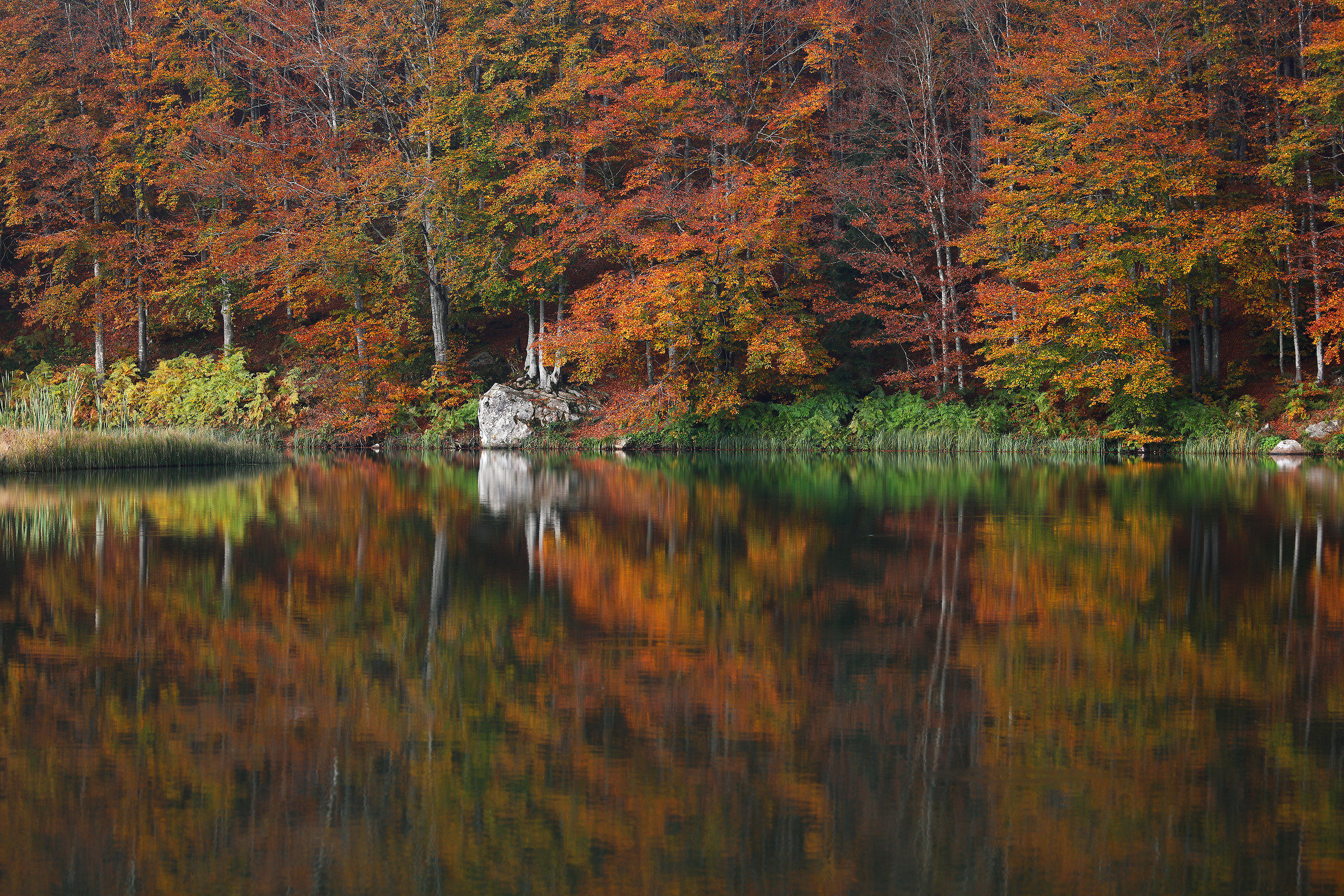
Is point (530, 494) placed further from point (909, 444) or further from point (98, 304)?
point (98, 304)

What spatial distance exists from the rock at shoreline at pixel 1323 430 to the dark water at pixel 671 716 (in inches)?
669

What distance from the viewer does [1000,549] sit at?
34.1 feet

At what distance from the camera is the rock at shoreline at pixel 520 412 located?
3127 centimetres

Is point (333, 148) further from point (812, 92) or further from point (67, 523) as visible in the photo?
point (67, 523)

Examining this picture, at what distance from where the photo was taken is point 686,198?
29172 millimetres

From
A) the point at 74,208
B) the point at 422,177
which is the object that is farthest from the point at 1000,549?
the point at 74,208

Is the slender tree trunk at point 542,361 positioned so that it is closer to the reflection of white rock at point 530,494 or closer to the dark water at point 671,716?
the reflection of white rock at point 530,494

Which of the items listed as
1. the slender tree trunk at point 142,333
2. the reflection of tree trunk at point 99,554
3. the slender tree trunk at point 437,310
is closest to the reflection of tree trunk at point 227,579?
the reflection of tree trunk at point 99,554

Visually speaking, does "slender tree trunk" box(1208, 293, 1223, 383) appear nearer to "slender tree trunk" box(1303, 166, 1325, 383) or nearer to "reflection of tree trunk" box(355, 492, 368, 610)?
"slender tree trunk" box(1303, 166, 1325, 383)

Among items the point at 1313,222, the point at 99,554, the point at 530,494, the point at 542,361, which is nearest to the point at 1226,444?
the point at 1313,222

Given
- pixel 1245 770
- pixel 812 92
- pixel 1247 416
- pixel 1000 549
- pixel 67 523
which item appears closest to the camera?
pixel 1245 770

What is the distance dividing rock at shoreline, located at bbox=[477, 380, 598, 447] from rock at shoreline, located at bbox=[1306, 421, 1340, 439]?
56.3ft

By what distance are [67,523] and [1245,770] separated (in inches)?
456

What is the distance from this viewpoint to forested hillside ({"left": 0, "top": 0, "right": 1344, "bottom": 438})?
27.0 m
